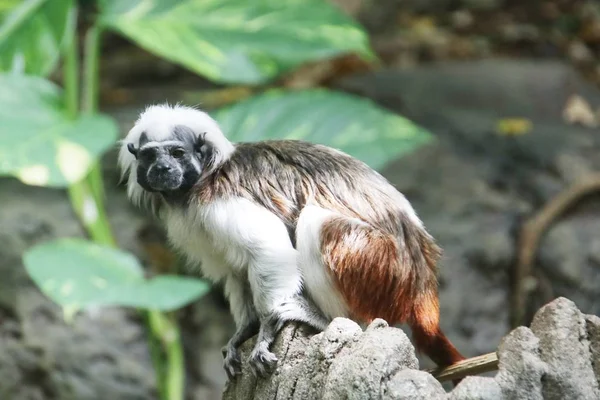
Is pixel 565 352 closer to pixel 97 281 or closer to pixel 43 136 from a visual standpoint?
pixel 97 281

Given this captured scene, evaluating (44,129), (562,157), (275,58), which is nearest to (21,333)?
(44,129)

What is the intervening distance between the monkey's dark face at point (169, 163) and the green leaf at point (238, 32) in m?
1.24

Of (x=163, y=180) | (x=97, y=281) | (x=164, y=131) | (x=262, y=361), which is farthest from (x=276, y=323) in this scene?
(x=97, y=281)

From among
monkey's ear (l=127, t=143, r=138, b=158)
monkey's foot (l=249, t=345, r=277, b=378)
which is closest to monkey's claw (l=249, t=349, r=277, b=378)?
monkey's foot (l=249, t=345, r=277, b=378)

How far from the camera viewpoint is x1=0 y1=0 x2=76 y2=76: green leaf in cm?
339

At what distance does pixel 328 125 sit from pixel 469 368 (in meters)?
1.55

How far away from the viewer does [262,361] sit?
190cm

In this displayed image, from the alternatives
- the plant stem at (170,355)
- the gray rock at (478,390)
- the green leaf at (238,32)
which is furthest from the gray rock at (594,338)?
the plant stem at (170,355)

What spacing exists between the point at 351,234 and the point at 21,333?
7.99ft

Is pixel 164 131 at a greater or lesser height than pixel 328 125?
greater

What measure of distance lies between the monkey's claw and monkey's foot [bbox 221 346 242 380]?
150 mm

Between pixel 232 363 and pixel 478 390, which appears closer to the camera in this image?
pixel 478 390

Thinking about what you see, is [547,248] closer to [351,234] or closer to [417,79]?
[417,79]

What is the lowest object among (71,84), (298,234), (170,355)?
(170,355)
